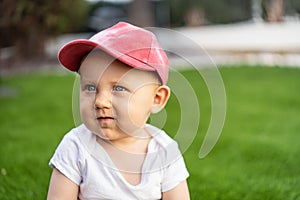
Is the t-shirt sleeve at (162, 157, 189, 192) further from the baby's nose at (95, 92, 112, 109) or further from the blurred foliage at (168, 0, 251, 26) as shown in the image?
A: the blurred foliage at (168, 0, 251, 26)

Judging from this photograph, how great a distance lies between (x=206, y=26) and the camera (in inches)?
488

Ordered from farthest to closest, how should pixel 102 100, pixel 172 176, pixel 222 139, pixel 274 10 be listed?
pixel 274 10 < pixel 222 139 < pixel 172 176 < pixel 102 100

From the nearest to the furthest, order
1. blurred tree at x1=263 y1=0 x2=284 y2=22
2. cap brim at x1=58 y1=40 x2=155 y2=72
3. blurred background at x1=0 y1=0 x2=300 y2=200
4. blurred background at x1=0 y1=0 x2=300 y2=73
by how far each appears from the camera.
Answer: cap brim at x1=58 y1=40 x2=155 y2=72, blurred background at x1=0 y1=0 x2=300 y2=200, blurred background at x1=0 y1=0 x2=300 y2=73, blurred tree at x1=263 y1=0 x2=284 y2=22

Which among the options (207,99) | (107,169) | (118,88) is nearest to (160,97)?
(118,88)

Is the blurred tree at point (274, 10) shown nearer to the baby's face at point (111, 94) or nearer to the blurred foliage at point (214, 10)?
the blurred foliage at point (214, 10)

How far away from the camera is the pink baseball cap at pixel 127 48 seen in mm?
1407

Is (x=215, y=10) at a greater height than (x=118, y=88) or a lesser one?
lesser

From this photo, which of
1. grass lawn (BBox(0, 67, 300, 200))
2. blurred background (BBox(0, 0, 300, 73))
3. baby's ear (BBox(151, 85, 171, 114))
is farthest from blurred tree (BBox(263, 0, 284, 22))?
baby's ear (BBox(151, 85, 171, 114))

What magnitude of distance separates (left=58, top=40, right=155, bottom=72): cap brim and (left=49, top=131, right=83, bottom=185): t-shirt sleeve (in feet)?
0.72

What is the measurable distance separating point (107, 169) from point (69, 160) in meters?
0.11

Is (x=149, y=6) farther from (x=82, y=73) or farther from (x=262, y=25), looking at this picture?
(x=82, y=73)

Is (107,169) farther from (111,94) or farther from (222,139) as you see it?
(222,139)

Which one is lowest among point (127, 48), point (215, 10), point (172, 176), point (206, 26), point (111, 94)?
point (206, 26)

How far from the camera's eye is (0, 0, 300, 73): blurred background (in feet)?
29.6
